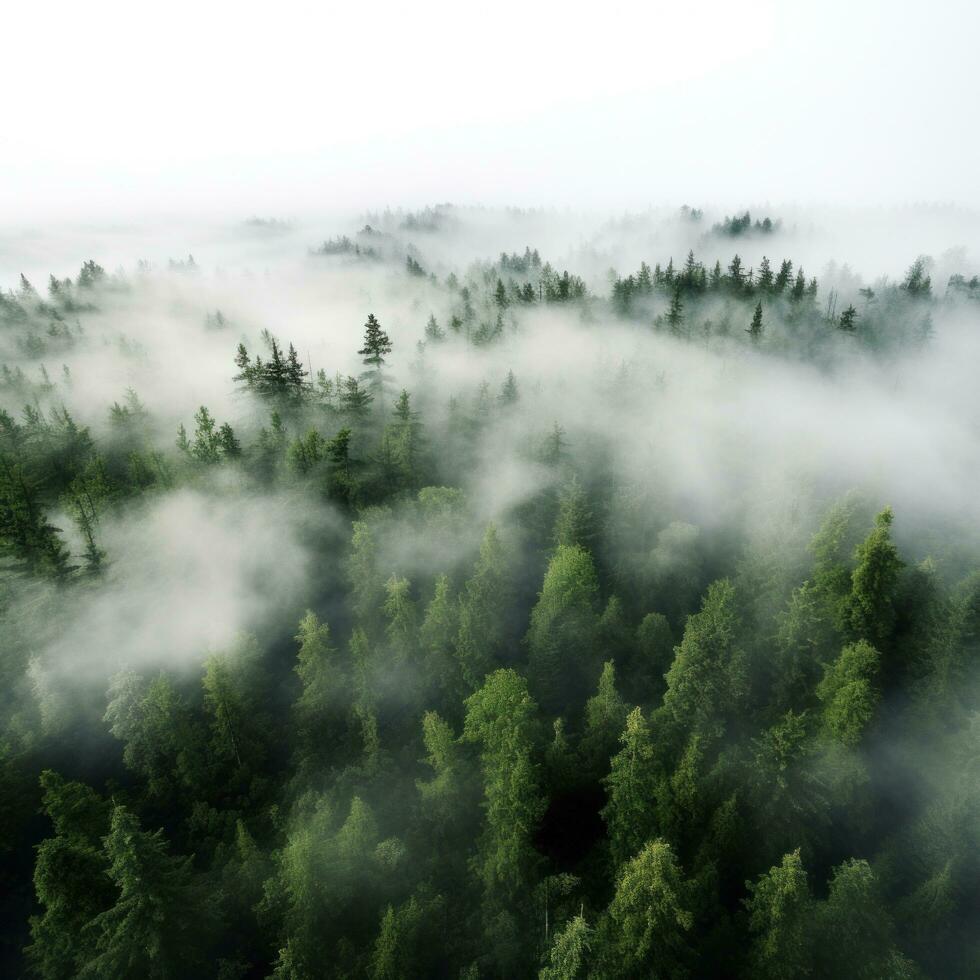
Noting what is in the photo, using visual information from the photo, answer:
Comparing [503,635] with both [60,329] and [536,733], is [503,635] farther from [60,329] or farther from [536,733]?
[60,329]

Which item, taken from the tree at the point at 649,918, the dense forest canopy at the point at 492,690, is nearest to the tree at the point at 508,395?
the dense forest canopy at the point at 492,690

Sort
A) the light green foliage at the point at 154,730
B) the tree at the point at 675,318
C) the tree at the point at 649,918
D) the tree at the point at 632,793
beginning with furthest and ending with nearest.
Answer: the tree at the point at 675,318, the light green foliage at the point at 154,730, the tree at the point at 632,793, the tree at the point at 649,918

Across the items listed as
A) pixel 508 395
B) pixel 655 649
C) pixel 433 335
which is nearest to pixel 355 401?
pixel 508 395

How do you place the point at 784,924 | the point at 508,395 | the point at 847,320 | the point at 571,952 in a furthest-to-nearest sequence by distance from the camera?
the point at 847,320, the point at 508,395, the point at 784,924, the point at 571,952

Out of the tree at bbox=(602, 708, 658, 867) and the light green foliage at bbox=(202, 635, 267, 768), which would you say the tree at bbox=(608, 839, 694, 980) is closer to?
the tree at bbox=(602, 708, 658, 867)

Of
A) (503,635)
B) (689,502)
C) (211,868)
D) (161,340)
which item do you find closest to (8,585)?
(211,868)

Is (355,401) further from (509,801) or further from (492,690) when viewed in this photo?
Result: (509,801)

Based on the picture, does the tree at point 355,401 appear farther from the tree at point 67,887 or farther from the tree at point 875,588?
the tree at point 875,588

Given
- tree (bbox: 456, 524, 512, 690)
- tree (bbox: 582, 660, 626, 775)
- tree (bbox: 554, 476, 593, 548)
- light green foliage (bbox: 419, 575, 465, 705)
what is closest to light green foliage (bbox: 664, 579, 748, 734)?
tree (bbox: 582, 660, 626, 775)
